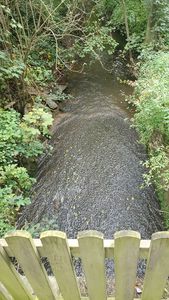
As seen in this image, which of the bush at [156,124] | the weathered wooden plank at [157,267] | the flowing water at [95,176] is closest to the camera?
the weathered wooden plank at [157,267]

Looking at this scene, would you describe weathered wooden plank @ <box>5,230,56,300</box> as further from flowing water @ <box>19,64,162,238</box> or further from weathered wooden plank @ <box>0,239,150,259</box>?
flowing water @ <box>19,64,162,238</box>

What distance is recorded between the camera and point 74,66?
7152 mm

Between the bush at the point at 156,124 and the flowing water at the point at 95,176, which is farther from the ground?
the bush at the point at 156,124

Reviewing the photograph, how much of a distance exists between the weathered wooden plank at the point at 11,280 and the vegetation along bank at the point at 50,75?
1301 mm

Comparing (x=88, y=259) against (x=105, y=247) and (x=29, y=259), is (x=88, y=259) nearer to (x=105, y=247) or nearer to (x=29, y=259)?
(x=105, y=247)

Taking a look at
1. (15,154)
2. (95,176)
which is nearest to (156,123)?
(95,176)

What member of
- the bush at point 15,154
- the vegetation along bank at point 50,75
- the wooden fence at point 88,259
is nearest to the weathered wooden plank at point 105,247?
the wooden fence at point 88,259

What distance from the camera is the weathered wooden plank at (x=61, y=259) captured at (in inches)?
50.1

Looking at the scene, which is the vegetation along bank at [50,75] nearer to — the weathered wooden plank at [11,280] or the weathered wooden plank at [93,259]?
the weathered wooden plank at [11,280]

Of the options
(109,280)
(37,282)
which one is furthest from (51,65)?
(37,282)

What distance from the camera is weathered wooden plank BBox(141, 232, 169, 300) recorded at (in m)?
1.24

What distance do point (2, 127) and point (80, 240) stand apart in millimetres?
3124

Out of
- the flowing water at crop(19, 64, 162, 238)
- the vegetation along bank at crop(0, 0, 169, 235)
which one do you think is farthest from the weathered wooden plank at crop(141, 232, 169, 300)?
the flowing water at crop(19, 64, 162, 238)

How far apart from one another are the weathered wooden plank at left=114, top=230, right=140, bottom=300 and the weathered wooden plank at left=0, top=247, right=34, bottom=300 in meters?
0.54
